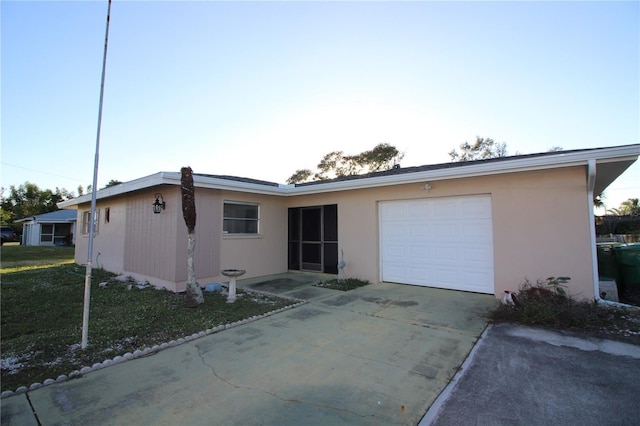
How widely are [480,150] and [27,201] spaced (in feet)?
176

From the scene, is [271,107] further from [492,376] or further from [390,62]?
[492,376]

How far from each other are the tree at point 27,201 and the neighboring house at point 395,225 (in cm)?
3797

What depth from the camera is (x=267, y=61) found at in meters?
8.84

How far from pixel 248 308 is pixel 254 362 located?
2365 mm

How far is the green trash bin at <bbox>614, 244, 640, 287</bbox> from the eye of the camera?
5.93 meters

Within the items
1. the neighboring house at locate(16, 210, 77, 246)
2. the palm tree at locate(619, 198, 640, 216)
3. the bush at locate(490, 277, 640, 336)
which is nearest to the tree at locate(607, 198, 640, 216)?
the palm tree at locate(619, 198, 640, 216)

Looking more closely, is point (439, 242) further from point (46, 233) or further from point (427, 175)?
point (46, 233)

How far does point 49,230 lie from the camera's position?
26.8m

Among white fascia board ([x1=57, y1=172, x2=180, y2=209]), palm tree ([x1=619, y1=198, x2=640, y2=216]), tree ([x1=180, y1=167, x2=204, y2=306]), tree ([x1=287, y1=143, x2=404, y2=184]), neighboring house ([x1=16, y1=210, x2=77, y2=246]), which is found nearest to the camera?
tree ([x1=180, y1=167, x2=204, y2=306])

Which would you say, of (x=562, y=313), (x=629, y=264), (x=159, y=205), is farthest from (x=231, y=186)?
(x=629, y=264)

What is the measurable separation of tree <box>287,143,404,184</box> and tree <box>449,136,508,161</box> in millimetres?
4771

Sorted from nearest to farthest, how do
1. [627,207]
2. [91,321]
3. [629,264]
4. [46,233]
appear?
[91,321]
[629,264]
[46,233]
[627,207]

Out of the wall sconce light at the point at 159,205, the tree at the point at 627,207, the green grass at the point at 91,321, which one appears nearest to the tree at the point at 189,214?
the green grass at the point at 91,321

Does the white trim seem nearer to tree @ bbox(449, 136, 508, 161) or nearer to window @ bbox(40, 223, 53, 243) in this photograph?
tree @ bbox(449, 136, 508, 161)
